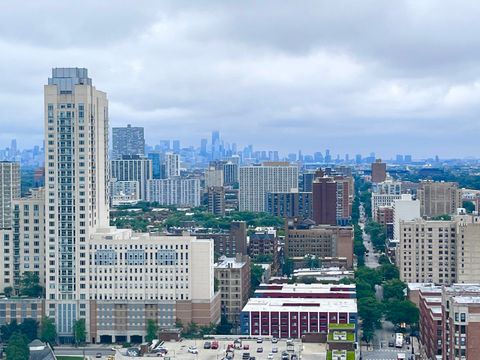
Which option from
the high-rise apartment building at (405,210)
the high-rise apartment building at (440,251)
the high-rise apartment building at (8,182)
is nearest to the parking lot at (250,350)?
the high-rise apartment building at (440,251)

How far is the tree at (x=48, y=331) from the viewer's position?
66.1 meters

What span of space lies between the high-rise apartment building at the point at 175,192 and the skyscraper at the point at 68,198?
374ft

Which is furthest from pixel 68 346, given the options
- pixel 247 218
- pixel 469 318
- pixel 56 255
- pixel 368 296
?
pixel 247 218

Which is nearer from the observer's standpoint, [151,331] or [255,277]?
[151,331]

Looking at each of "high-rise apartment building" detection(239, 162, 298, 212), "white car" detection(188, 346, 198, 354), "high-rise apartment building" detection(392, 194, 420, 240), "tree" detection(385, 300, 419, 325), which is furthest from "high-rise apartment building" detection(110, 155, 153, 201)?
"white car" detection(188, 346, 198, 354)

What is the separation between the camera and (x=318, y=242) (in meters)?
102

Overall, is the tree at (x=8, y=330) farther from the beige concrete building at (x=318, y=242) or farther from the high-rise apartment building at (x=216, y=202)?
the high-rise apartment building at (x=216, y=202)

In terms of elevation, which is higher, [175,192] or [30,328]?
[175,192]

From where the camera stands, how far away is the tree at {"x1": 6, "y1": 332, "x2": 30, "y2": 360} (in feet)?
192

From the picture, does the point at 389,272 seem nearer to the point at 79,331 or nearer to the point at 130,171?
the point at 79,331

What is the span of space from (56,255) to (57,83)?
1058 centimetres

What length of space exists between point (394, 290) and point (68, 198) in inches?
983

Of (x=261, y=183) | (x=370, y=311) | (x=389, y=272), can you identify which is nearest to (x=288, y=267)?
(x=389, y=272)

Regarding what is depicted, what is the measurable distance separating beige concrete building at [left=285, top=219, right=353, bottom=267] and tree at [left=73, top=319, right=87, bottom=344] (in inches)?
1485
